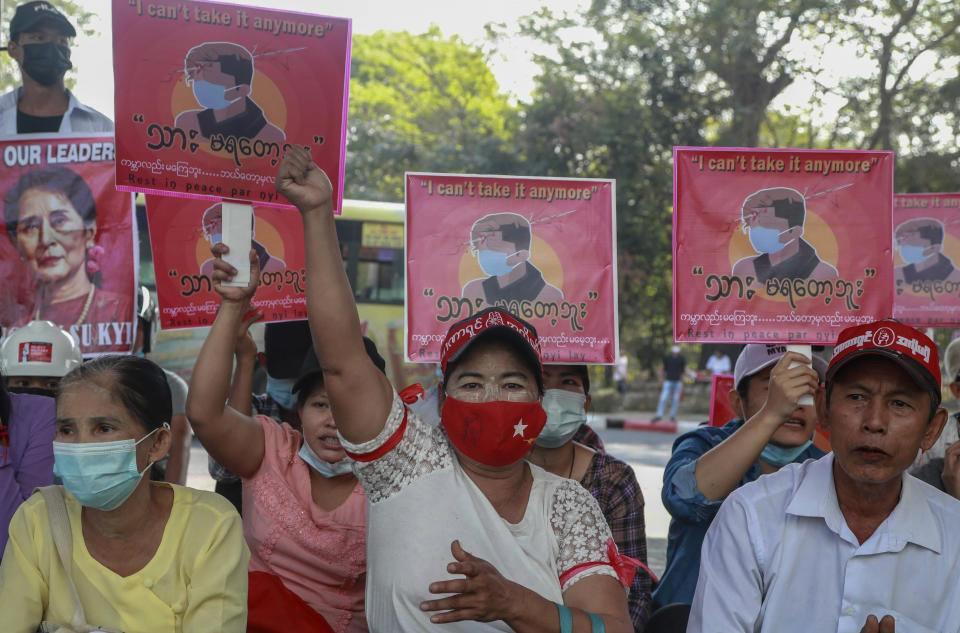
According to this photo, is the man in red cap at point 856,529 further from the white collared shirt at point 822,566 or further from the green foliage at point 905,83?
the green foliage at point 905,83

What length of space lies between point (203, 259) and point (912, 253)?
3681 mm

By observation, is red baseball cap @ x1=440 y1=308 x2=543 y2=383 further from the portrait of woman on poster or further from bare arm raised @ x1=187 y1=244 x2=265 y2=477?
the portrait of woman on poster

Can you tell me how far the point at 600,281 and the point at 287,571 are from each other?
199cm

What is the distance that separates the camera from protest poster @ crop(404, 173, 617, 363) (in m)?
4.51

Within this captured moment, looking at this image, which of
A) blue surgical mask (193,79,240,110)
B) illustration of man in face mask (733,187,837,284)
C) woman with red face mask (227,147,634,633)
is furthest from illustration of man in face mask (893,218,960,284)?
blue surgical mask (193,79,240,110)

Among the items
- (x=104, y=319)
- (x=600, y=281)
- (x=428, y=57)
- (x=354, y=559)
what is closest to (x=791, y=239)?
(x=600, y=281)

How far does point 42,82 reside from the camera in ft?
14.6

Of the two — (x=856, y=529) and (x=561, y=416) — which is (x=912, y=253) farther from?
(x=856, y=529)

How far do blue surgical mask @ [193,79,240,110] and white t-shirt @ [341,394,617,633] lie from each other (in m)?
1.54

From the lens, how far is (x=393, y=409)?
2.70m

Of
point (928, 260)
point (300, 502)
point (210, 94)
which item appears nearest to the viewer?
point (300, 502)

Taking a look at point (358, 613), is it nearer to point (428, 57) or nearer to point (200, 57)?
point (200, 57)

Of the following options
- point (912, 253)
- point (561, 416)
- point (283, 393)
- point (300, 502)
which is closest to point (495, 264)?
point (561, 416)

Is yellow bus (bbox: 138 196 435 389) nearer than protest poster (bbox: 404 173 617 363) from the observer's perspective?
No
